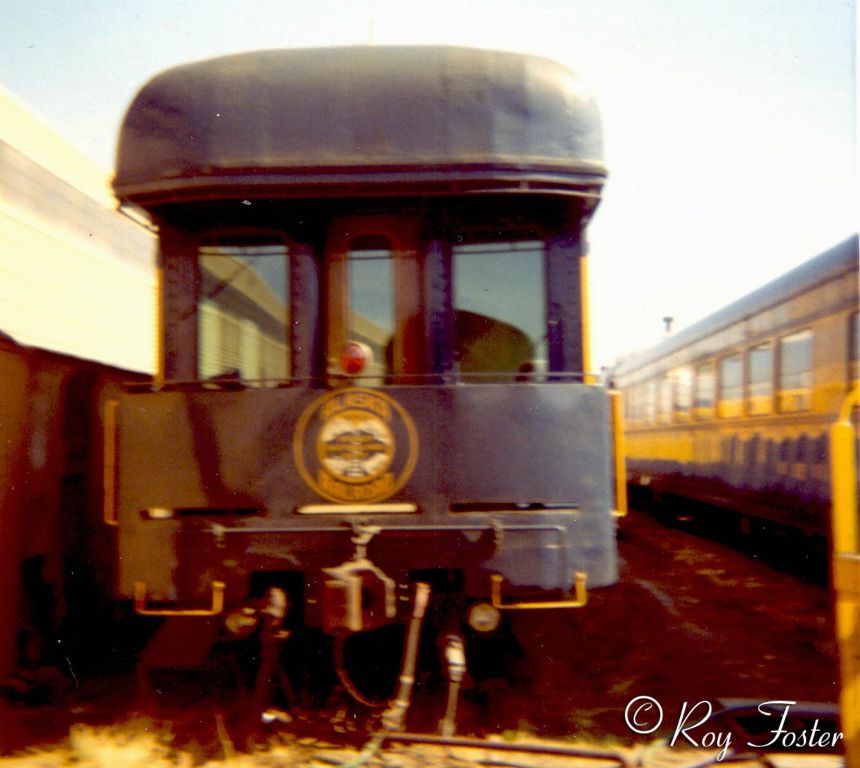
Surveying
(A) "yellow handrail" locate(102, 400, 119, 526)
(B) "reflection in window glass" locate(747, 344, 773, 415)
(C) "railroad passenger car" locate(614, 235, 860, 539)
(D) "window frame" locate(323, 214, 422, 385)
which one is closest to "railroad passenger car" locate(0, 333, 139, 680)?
(A) "yellow handrail" locate(102, 400, 119, 526)

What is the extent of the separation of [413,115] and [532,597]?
2.54m

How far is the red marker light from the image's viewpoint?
4.47 metres

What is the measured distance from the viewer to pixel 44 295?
815cm

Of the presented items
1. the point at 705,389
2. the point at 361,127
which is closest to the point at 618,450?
the point at 361,127

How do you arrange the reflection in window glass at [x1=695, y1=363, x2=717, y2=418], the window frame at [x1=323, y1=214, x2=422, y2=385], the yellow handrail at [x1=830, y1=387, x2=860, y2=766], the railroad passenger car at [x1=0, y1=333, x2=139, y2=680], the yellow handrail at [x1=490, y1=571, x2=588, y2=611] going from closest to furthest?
the yellow handrail at [x1=830, y1=387, x2=860, y2=766]
the yellow handrail at [x1=490, y1=571, x2=588, y2=611]
the window frame at [x1=323, y1=214, x2=422, y2=385]
the railroad passenger car at [x1=0, y1=333, x2=139, y2=680]
the reflection in window glass at [x1=695, y1=363, x2=717, y2=418]

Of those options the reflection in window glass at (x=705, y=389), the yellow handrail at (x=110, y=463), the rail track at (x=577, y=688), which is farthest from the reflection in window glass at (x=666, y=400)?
the yellow handrail at (x=110, y=463)

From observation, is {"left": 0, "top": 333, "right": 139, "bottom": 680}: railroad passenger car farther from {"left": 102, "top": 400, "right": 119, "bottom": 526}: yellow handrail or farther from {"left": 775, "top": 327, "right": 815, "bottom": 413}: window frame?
{"left": 775, "top": 327, "right": 815, "bottom": 413}: window frame

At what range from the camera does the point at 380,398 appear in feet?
14.4

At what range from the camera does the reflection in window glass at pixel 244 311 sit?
4705 millimetres

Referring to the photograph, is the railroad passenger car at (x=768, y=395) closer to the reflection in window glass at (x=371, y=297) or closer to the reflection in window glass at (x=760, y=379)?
the reflection in window glass at (x=760, y=379)

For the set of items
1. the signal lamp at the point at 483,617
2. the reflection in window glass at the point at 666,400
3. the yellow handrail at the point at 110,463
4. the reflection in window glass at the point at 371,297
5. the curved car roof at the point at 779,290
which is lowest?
the signal lamp at the point at 483,617

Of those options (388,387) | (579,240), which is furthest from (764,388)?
(388,387)

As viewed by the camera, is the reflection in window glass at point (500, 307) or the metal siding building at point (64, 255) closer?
the reflection in window glass at point (500, 307)

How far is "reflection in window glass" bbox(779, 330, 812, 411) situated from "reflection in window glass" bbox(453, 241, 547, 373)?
4167 mm
